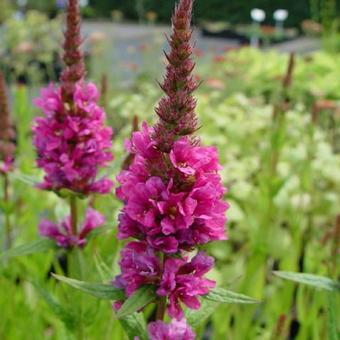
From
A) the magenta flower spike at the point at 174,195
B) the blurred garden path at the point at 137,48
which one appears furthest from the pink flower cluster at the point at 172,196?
the blurred garden path at the point at 137,48

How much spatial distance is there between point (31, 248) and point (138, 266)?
55cm

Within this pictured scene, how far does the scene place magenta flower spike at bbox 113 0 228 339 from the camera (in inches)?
37.8

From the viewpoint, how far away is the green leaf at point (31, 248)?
1471 mm

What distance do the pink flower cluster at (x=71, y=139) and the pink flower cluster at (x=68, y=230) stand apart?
0.13m

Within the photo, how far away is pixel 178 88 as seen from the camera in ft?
3.15

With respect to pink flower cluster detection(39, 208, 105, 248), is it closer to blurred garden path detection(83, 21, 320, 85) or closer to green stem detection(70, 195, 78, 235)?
green stem detection(70, 195, 78, 235)

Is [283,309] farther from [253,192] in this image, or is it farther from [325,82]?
[325,82]

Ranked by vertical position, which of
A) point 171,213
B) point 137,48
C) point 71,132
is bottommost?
point 171,213

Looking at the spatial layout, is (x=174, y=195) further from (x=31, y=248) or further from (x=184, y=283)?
(x=31, y=248)

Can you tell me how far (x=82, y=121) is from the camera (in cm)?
150

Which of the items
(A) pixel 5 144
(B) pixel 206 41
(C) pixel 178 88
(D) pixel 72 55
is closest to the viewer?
(C) pixel 178 88

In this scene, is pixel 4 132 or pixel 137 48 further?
pixel 137 48

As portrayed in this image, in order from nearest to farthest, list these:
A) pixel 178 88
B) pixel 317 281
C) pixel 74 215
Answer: pixel 178 88
pixel 317 281
pixel 74 215

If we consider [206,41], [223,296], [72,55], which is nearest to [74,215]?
[72,55]
